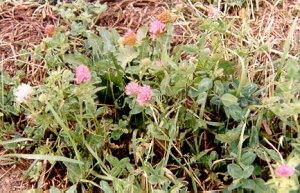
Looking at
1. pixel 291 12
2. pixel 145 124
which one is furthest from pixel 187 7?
pixel 145 124

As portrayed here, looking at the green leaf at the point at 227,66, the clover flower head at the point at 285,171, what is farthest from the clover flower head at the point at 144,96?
the clover flower head at the point at 285,171

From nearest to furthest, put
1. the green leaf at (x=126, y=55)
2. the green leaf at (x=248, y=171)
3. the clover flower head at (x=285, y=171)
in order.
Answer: the clover flower head at (x=285, y=171) → the green leaf at (x=248, y=171) → the green leaf at (x=126, y=55)

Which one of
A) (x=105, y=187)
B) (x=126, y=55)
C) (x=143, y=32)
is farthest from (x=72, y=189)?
(x=143, y=32)

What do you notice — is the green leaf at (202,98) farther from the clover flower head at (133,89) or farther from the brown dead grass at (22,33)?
the brown dead grass at (22,33)

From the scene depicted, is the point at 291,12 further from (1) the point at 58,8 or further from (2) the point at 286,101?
(1) the point at 58,8

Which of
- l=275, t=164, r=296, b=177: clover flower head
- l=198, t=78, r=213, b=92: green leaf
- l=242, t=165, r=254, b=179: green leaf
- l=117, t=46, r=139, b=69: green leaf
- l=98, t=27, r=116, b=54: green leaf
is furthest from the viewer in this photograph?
l=98, t=27, r=116, b=54: green leaf

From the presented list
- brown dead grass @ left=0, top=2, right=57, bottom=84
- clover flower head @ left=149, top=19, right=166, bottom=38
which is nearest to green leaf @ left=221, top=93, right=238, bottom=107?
clover flower head @ left=149, top=19, right=166, bottom=38

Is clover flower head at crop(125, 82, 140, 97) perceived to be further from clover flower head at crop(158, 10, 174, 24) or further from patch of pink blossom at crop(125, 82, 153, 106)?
clover flower head at crop(158, 10, 174, 24)
